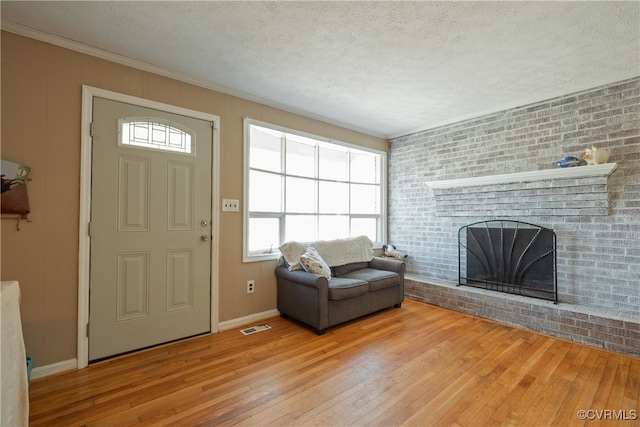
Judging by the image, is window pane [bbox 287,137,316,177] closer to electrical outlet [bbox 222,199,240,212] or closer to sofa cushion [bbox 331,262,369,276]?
A: electrical outlet [bbox 222,199,240,212]

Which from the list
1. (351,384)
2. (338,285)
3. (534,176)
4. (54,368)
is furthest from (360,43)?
(54,368)

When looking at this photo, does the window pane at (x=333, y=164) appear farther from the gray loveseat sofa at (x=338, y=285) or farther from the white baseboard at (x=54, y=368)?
the white baseboard at (x=54, y=368)

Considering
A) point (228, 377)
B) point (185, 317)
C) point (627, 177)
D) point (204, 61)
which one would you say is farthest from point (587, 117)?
point (185, 317)

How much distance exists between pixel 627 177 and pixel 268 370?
3.69 m

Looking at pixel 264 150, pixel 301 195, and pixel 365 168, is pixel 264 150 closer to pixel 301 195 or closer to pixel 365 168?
pixel 301 195

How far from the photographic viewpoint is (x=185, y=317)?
2811mm

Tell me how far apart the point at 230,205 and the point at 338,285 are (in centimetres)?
141

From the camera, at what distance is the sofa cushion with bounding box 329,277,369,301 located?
2.99m

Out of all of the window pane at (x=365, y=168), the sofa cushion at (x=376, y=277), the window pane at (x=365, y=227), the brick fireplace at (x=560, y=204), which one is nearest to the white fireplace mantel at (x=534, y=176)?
the brick fireplace at (x=560, y=204)

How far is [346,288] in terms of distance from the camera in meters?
3.08

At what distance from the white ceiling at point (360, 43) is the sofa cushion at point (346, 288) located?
206cm

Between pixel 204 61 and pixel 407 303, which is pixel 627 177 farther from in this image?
pixel 204 61

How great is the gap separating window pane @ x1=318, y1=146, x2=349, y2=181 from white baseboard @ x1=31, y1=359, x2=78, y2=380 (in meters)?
3.15

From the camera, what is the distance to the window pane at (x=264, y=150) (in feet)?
11.2
